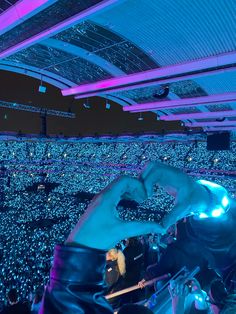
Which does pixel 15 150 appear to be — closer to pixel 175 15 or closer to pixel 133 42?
pixel 133 42

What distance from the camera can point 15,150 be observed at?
1178 inches

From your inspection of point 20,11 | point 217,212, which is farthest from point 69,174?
point 217,212

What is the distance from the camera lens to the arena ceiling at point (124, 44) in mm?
7327

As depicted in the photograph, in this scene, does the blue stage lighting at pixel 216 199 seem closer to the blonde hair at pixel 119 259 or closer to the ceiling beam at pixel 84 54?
the blonde hair at pixel 119 259

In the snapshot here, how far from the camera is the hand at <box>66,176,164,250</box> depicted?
3.51ft

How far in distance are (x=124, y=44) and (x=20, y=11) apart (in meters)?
4.50

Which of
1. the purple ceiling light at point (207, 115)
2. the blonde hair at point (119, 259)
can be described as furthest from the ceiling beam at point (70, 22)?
the purple ceiling light at point (207, 115)

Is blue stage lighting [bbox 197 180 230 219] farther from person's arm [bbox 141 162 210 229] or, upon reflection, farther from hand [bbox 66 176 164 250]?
hand [bbox 66 176 164 250]

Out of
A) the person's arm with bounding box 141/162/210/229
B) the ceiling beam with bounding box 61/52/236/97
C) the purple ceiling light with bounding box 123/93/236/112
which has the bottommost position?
the person's arm with bounding box 141/162/210/229

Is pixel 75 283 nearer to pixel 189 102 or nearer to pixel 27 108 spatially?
pixel 189 102

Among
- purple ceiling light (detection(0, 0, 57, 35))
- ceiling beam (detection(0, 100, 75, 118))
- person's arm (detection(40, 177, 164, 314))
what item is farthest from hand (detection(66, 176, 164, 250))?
ceiling beam (detection(0, 100, 75, 118))

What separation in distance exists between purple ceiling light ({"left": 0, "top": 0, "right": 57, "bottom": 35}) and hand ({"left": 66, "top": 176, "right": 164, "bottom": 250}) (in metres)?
5.56

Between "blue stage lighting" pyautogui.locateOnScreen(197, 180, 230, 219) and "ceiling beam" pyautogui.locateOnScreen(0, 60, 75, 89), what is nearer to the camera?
"blue stage lighting" pyautogui.locateOnScreen(197, 180, 230, 219)

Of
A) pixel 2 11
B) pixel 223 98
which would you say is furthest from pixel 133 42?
pixel 223 98
